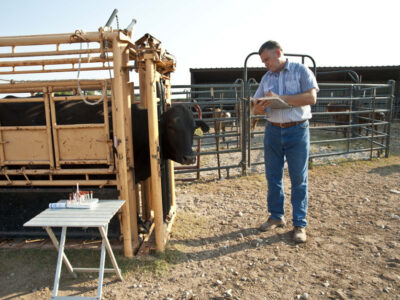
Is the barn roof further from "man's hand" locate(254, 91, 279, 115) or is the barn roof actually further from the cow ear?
"man's hand" locate(254, 91, 279, 115)

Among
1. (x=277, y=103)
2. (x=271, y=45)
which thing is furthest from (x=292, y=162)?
(x=271, y=45)

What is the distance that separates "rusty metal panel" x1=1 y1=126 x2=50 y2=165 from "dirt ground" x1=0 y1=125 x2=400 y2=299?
970 millimetres

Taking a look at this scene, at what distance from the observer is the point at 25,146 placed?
310 cm

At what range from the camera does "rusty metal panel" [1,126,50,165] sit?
10.1 ft

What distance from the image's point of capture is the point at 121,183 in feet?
9.36

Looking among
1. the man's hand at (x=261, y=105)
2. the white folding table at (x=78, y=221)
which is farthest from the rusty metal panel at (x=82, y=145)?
the man's hand at (x=261, y=105)

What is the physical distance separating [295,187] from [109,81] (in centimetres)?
230

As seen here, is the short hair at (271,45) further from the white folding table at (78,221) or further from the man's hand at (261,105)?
the white folding table at (78,221)

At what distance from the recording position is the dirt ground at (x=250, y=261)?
2484mm

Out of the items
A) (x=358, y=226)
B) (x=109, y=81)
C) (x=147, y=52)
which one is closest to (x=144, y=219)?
(x=109, y=81)

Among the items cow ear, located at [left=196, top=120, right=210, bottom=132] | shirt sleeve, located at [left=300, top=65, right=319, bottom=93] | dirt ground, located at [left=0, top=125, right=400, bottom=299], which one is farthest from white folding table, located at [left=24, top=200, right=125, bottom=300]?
shirt sleeve, located at [left=300, top=65, right=319, bottom=93]

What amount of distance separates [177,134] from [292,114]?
1.27 metres

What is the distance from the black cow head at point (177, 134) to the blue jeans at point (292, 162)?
987 mm

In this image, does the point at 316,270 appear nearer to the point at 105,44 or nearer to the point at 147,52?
the point at 147,52
